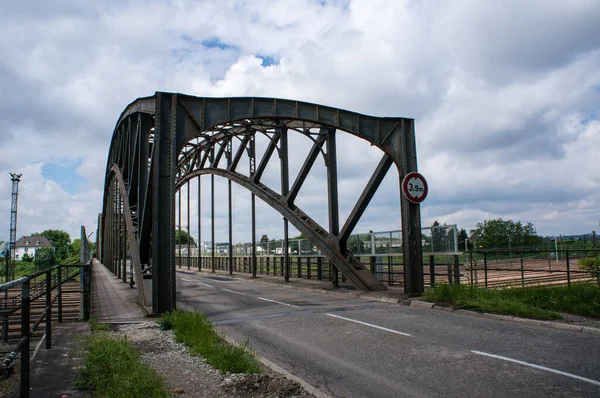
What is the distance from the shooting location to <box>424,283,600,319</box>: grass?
9690 mm

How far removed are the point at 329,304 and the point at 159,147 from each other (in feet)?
22.1

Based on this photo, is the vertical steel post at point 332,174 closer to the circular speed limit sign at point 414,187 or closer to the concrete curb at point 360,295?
the concrete curb at point 360,295

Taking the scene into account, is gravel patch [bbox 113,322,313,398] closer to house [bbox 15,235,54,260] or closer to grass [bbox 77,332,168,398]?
grass [bbox 77,332,168,398]

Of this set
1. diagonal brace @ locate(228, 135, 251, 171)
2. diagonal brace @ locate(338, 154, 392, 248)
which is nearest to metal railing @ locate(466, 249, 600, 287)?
diagonal brace @ locate(338, 154, 392, 248)

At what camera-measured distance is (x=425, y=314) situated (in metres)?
11.0

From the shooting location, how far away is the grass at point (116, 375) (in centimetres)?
468

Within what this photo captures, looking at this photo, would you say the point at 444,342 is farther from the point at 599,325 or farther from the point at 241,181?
the point at 241,181

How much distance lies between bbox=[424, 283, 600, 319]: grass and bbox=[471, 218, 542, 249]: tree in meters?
29.1

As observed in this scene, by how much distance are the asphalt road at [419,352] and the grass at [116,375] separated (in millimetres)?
2048

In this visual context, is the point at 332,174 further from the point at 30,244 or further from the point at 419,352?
the point at 30,244

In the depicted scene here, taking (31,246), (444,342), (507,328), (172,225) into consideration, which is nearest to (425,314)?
(507,328)

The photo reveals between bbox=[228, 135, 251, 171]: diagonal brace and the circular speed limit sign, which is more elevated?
bbox=[228, 135, 251, 171]: diagonal brace

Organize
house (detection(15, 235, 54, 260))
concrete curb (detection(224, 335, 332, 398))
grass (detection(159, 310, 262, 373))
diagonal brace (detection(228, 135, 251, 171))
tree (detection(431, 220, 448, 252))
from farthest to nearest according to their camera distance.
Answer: house (detection(15, 235, 54, 260))
diagonal brace (detection(228, 135, 251, 171))
tree (detection(431, 220, 448, 252))
grass (detection(159, 310, 262, 373))
concrete curb (detection(224, 335, 332, 398))

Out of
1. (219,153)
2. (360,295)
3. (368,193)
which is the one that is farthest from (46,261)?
(360,295)
